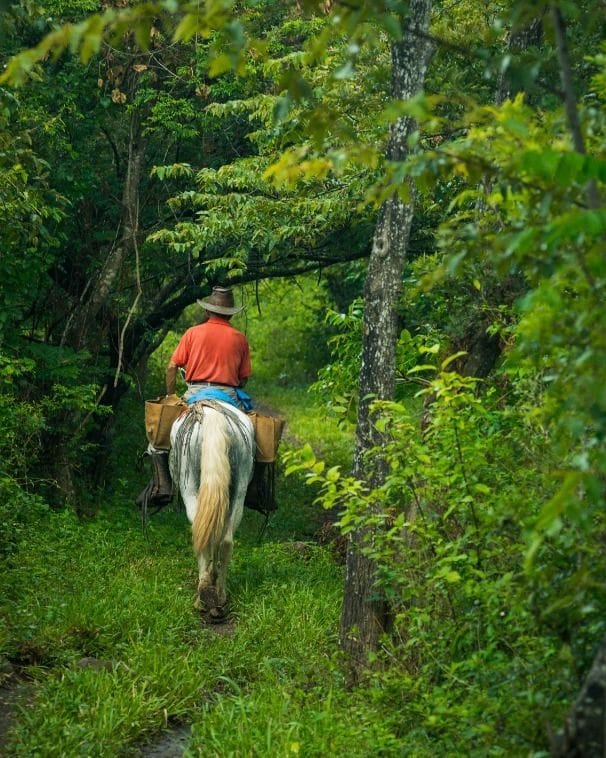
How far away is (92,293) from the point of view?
14281 millimetres

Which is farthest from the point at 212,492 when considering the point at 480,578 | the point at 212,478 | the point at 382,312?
the point at 480,578

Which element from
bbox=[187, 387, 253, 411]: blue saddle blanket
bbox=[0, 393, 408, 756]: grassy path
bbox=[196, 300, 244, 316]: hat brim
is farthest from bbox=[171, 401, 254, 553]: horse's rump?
bbox=[196, 300, 244, 316]: hat brim

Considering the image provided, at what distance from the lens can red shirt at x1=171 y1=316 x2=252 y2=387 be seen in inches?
428

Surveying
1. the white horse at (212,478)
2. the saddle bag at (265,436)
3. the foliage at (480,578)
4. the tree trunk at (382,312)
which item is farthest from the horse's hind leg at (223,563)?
the foliage at (480,578)

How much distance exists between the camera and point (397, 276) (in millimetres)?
7953

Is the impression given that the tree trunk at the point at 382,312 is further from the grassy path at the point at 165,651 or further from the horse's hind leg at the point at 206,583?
the horse's hind leg at the point at 206,583

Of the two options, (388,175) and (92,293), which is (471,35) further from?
(388,175)

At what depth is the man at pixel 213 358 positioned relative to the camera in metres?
10.9

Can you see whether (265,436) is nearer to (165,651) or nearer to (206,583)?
(206,583)

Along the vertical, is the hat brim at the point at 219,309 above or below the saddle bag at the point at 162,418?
above

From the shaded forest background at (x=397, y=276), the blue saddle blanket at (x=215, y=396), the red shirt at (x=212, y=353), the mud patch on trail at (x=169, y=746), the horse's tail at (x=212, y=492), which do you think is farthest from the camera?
the red shirt at (x=212, y=353)

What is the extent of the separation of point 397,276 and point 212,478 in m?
2.75

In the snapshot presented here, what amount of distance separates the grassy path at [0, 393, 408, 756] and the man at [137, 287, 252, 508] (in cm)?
124

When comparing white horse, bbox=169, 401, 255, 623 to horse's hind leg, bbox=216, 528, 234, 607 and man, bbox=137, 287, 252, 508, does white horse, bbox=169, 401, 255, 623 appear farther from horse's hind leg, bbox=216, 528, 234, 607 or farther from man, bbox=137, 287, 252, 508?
man, bbox=137, 287, 252, 508
